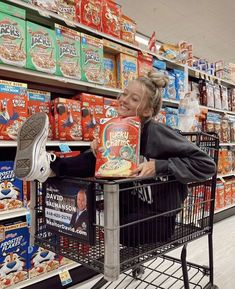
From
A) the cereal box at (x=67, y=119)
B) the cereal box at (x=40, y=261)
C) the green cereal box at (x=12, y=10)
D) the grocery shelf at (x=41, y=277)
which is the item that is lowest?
the grocery shelf at (x=41, y=277)

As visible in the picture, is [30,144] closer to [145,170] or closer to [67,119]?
[145,170]

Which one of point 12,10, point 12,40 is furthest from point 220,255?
point 12,10

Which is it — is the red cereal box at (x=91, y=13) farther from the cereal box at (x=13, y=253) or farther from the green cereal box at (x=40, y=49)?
the cereal box at (x=13, y=253)

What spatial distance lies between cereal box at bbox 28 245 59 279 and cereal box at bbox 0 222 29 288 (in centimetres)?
3

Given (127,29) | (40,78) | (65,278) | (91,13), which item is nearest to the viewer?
(65,278)

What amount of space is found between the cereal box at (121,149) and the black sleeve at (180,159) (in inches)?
4.4

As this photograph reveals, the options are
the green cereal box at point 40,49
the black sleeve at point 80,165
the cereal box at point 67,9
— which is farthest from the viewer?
the cereal box at point 67,9

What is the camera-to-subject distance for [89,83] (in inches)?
81.6

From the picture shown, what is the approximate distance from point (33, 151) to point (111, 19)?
5.62ft

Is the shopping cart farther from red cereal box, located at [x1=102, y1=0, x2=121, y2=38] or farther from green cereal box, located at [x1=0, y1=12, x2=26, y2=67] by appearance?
red cereal box, located at [x1=102, y1=0, x2=121, y2=38]

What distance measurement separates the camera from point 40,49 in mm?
1765

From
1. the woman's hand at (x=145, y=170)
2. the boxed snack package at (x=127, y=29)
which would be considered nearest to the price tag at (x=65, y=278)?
the woman's hand at (x=145, y=170)

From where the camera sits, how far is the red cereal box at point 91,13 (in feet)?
6.98

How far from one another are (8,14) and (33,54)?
0.25 m
